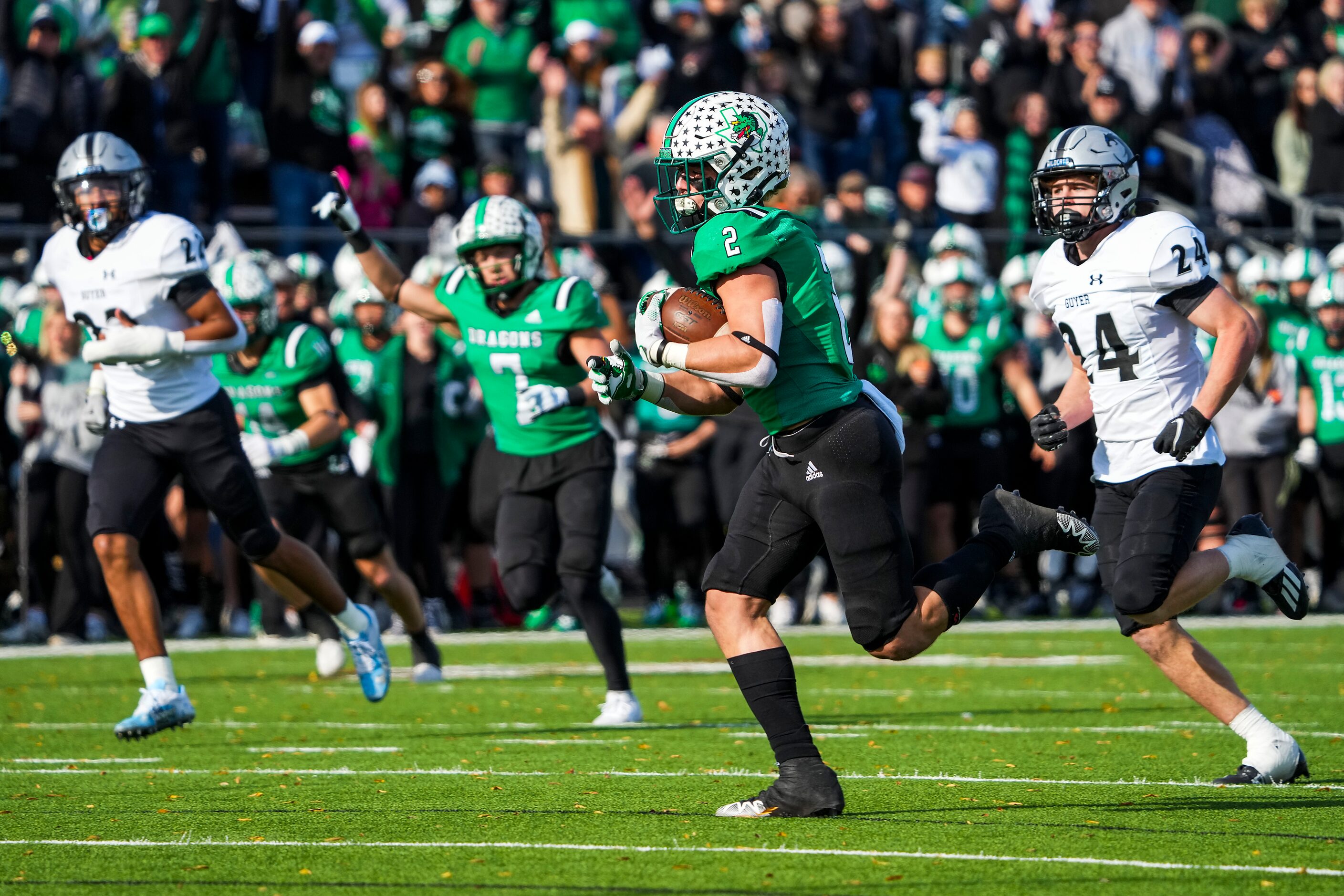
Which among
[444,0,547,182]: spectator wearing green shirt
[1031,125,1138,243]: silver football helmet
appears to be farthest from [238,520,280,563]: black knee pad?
[444,0,547,182]: spectator wearing green shirt

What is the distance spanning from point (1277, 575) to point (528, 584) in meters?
3.12

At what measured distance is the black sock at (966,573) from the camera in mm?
5051

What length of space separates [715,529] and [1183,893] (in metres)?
8.81

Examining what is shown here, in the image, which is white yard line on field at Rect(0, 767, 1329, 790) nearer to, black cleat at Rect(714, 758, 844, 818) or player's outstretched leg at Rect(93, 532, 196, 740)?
player's outstretched leg at Rect(93, 532, 196, 740)

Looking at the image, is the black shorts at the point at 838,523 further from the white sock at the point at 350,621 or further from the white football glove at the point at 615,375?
the white sock at the point at 350,621

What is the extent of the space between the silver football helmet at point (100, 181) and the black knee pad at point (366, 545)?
2333 mm

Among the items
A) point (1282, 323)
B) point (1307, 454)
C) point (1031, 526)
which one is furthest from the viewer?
point (1282, 323)

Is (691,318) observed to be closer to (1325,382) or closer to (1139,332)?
(1139,332)

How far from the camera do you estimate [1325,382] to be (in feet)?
41.8

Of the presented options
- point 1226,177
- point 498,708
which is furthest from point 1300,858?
point 1226,177

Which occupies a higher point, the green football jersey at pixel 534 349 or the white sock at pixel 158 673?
the green football jersey at pixel 534 349

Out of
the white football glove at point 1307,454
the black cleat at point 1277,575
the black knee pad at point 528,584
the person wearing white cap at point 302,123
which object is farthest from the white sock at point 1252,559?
the person wearing white cap at point 302,123

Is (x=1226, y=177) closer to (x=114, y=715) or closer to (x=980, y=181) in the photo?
(x=980, y=181)

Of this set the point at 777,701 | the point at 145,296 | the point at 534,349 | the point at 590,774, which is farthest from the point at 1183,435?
the point at 145,296
